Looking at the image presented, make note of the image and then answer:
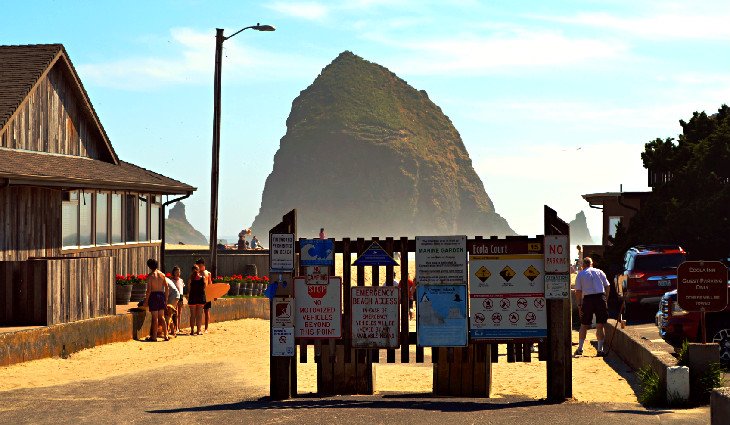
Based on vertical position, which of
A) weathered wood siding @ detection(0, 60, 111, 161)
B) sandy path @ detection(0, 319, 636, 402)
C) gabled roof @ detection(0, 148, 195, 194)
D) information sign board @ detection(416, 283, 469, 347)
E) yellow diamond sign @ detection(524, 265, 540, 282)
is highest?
weathered wood siding @ detection(0, 60, 111, 161)

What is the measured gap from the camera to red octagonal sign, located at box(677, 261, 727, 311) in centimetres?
1355

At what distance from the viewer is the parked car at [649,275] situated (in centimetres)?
2648

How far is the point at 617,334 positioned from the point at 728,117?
60.1ft

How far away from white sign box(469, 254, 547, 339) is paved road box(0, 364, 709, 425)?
2.67 feet

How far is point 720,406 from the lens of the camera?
9125mm

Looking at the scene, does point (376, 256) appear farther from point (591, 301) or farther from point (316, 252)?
point (591, 301)

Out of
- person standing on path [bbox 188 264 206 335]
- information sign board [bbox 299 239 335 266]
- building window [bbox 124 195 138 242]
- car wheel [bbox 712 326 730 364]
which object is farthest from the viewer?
building window [bbox 124 195 138 242]

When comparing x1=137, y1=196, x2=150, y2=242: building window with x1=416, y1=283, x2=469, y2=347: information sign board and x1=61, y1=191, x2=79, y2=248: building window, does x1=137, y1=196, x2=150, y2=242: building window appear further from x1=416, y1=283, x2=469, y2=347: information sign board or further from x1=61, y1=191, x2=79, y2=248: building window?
x1=416, y1=283, x2=469, y2=347: information sign board

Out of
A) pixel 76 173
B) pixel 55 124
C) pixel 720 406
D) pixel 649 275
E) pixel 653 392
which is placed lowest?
pixel 653 392

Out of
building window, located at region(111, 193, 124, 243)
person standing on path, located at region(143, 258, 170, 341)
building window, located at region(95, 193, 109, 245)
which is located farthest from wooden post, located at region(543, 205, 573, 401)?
building window, located at region(111, 193, 124, 243)

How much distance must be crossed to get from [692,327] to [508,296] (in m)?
4.74

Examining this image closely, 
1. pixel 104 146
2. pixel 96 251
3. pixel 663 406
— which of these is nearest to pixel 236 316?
pixel 96 251

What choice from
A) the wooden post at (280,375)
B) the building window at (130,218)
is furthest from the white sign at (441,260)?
the building window at (130,218)

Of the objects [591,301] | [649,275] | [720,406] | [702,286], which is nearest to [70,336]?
[591,301]
